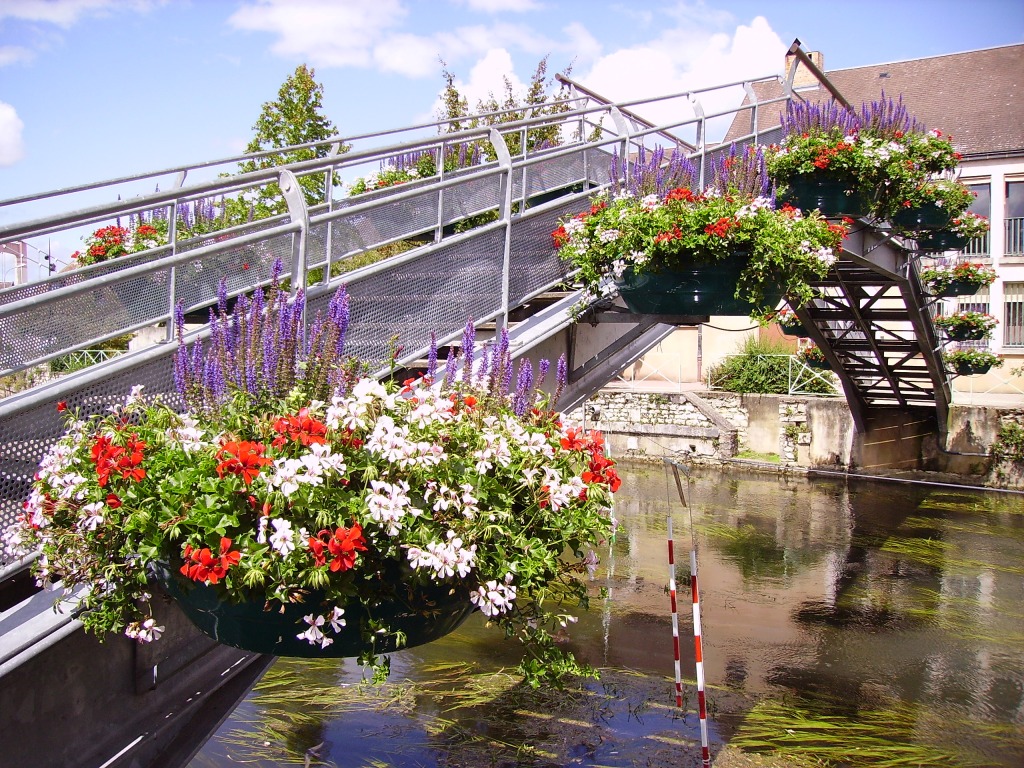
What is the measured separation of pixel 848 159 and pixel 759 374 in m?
13.9

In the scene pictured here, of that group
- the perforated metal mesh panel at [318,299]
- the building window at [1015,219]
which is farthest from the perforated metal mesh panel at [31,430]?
the building window at [1015,219]

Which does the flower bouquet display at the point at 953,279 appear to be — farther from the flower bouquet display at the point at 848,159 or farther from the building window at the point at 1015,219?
the building window at the point at 1015,219

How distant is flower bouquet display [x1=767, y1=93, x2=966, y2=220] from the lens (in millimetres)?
8789

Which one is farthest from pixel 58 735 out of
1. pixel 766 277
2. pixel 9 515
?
pixel 766 277

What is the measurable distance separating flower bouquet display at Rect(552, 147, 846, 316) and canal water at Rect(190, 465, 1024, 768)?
1345mm

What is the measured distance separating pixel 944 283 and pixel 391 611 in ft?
48.3

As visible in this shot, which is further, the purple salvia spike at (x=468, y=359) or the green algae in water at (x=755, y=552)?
the green algae in water at (x=755, y=552)

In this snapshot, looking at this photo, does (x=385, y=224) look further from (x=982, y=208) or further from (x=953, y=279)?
(x=982, y=208)

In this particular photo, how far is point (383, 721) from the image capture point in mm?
6844

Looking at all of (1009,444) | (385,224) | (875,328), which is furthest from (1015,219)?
(385,224)

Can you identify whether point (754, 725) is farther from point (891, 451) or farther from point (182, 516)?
point (891, 451)

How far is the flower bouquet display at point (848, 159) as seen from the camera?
28.8 feet

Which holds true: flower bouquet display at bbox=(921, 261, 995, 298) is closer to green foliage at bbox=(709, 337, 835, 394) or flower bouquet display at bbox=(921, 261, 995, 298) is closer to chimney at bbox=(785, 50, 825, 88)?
green foliage at bbox=(709, 337, 835, 394)

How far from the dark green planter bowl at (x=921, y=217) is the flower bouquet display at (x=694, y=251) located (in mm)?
5050
